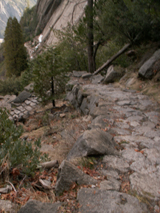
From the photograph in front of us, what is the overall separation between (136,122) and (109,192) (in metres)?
2.43

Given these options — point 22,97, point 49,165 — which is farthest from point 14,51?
point 49,165

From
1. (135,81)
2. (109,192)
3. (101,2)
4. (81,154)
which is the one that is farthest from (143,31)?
(109,192)

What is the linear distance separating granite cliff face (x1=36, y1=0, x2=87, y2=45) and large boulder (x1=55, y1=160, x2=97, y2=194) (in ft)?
91.0

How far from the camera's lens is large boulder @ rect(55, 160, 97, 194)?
193cm

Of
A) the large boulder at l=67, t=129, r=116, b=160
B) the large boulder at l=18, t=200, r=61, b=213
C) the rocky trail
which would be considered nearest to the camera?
the large boulder at l=18, t=200, r=61, b=213

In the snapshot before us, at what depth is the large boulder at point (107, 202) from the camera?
1.59 metres

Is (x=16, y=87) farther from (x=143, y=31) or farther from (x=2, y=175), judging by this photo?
(x=2, y=175)

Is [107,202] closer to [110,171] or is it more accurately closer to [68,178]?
[68,178]

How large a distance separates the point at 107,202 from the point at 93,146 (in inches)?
35.2

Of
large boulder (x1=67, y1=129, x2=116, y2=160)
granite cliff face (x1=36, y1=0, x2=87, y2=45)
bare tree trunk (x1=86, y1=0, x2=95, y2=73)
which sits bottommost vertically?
large boulder (x1=67, y1=129, x2=116, y2=160)

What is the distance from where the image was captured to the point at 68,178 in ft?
6.38

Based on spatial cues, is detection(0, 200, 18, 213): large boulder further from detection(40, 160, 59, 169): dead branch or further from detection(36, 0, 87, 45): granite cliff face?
detection(36, 0, 87, 45): granite cliff face

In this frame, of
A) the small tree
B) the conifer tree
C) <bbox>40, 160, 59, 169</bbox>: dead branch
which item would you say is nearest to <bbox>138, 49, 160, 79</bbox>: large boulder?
the small tree

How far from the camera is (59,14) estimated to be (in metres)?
37.7
